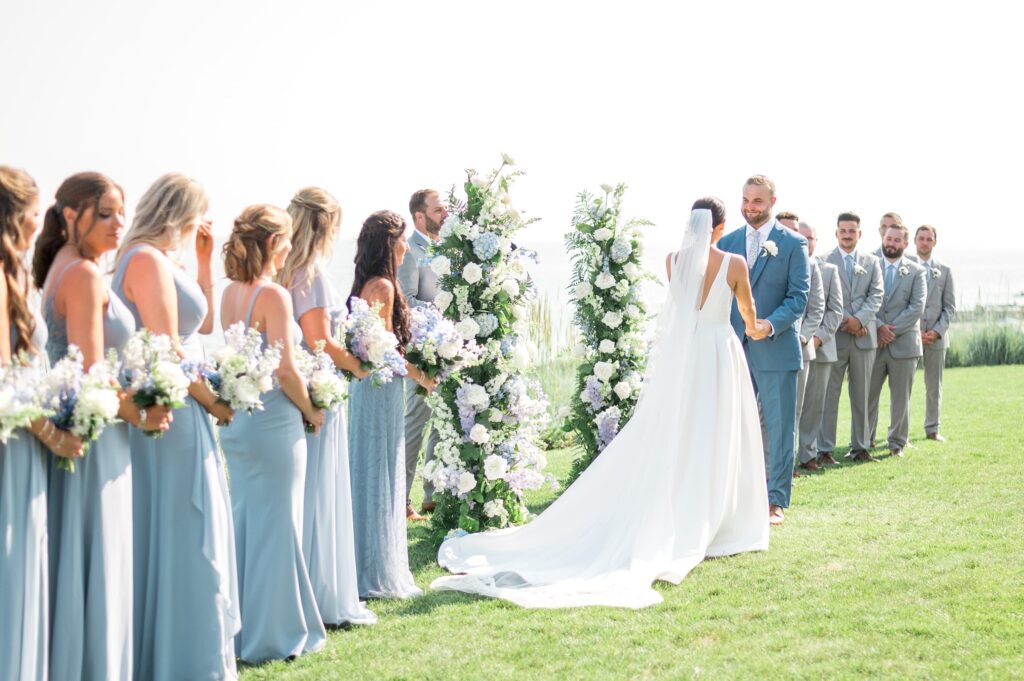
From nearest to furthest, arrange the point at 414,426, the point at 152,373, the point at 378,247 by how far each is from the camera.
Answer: the point at 152,373 < the point at 378,247 < the point at 414,426

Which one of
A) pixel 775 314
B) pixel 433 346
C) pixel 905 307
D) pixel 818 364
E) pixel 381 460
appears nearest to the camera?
pixel 381 460

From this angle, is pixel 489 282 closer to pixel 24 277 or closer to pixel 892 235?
pixel 24 277

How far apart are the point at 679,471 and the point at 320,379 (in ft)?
9.90

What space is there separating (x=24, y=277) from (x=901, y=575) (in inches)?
207

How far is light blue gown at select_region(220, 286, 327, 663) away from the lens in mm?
5414

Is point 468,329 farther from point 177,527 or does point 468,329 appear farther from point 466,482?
point 177,527

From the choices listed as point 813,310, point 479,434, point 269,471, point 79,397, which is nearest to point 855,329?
point 813,310

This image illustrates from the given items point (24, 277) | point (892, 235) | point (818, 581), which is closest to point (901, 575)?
Answer: point (818, 581)

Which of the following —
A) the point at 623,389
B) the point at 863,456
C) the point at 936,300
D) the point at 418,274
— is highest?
the point at 418,274

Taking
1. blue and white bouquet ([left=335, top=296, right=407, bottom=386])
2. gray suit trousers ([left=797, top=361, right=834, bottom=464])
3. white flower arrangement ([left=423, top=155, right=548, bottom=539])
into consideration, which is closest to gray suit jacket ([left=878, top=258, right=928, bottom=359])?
gray suit trousers ([left=797, top=361, right=834, bottom=464])

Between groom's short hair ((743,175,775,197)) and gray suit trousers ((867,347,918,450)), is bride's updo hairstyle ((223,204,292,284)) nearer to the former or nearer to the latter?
groom's short hair ((743,175,775,197))

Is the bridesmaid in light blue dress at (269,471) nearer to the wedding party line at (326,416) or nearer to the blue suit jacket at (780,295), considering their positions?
the wedding party line at (326,416)

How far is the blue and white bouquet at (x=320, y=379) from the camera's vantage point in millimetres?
5484

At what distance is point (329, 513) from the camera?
19.3ft
